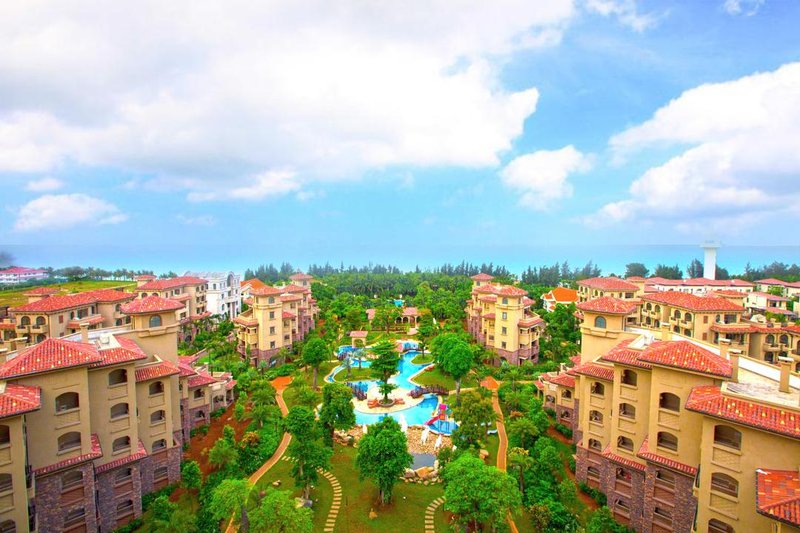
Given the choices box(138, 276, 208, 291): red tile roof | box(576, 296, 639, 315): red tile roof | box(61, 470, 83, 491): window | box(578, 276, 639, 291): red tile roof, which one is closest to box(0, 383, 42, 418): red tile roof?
box(61, 470, 83, 491): window

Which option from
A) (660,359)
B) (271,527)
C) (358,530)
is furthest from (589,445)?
(271,527)

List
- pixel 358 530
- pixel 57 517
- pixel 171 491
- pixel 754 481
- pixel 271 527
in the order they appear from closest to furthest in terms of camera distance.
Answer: pixel 754 481 < pixel 271 527 < pixel 57 517 < pixel 358 530 < pixel 171 491

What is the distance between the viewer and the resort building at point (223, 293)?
62875 mm

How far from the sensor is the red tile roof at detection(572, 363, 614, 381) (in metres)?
21.6

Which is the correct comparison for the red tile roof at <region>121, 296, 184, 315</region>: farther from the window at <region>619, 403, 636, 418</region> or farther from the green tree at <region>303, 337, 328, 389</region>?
the window at <region>619, 403, 636, 418</region>

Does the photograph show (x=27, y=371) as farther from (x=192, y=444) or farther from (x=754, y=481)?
(x=754, y=481)

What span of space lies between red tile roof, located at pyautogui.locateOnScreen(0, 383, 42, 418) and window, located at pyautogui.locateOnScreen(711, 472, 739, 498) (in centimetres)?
2588

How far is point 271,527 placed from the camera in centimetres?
1585

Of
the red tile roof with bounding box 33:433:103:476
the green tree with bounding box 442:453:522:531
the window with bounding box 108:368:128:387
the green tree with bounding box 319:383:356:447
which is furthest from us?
the green tree with bounding box 319:383:356:447

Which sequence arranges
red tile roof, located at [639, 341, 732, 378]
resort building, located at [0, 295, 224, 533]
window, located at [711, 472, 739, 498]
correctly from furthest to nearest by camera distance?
red tile roof, located at [639, 341, 732, 378] → resort building, located at [0, 295, 224, 533] → window, located at [711, 472, 739, 498]

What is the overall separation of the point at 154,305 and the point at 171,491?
10.5 metres

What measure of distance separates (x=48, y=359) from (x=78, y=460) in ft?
15.3

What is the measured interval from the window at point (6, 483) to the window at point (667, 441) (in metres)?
26.6

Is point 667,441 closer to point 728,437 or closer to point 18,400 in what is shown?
point 728,437
